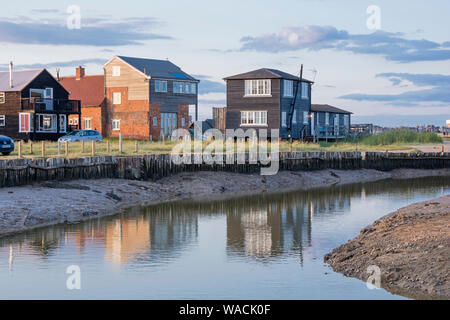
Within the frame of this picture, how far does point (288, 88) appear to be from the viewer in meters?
60.5

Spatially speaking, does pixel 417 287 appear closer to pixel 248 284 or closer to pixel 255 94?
pixel 248 284

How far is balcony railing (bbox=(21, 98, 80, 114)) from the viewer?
5847 cm

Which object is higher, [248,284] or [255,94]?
[255,94]

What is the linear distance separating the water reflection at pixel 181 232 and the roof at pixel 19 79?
33889 mm

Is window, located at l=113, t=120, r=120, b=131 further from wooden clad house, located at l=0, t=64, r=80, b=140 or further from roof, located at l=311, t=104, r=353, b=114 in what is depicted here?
roof, located at l=311, t=104, r=353, b=114

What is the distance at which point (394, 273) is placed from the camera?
14.2 meters

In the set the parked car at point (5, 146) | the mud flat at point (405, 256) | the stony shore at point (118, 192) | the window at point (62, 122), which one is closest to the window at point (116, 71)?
the window at point (62, 122)

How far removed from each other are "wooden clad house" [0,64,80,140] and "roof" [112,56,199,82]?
7.41 m

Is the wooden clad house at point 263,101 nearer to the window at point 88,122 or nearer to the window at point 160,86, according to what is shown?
the window at point 160,86

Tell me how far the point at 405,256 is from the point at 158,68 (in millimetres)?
54391

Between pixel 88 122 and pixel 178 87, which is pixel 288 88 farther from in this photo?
pixel 88 122

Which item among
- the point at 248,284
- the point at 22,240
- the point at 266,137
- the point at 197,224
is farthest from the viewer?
the point at 266,137
